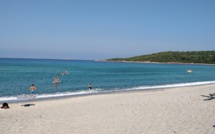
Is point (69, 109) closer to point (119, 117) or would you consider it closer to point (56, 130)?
point (119, 117)

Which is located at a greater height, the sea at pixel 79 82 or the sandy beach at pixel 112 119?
the sandy beach at pixel 112 119

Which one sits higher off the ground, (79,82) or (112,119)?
(112,119)

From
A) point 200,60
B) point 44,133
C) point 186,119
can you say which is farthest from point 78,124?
point 200,60

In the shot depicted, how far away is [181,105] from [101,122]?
6.67 metres

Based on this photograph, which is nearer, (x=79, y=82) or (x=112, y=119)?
(x=112, y=119)

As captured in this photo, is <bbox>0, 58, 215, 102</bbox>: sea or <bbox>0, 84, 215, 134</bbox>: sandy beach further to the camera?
<bbox>0, 58, 215, 102</bbox>: sea

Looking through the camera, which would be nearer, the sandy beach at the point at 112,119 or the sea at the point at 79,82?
the sandy beach at the point at 112,119

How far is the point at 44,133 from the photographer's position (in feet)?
34.5

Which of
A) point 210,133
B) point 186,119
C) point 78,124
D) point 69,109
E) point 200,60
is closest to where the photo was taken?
point 210,133

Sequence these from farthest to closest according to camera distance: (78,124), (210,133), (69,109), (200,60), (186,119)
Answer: (200,60) → (69,109) → (186,119) → (78,124) → (210,133)

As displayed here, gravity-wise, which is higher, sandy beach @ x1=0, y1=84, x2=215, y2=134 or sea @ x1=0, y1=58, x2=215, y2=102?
sandy beach @ x1=0, y1=84, x2=215, y2=134

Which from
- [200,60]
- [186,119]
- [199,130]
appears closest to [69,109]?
[186,119]

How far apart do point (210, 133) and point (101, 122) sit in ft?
15.4

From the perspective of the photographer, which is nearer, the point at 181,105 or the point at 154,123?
the point at 154,123
